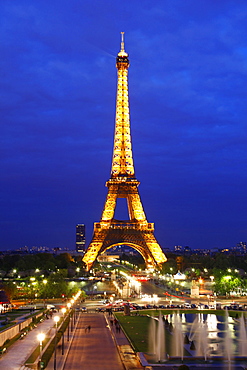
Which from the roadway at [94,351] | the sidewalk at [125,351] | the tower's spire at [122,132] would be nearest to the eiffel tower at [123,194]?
the tower's spire at [122,132]

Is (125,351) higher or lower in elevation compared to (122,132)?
lower

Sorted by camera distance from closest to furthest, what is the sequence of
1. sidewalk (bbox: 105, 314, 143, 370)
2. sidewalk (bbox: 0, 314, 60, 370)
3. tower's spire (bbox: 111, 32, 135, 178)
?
sidewalk (bbox: 0, 314, 60, 370), sidewalk (bbox: 105, 314, 143, 370), tower's spire (bbox: 111, 32, 135, 178)

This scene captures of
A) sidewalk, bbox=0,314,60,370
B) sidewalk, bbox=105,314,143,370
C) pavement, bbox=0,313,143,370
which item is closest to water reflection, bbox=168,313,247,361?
sidewalk, bbox=105,314,143,370

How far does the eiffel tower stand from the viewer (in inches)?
4070

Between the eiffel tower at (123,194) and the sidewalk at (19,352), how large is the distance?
64586mm

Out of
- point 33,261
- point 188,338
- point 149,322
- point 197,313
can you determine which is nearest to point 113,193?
point 33,261

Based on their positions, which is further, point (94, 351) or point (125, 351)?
point (94, 351)

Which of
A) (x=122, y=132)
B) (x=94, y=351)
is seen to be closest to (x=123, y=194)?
(x=122, y=132)

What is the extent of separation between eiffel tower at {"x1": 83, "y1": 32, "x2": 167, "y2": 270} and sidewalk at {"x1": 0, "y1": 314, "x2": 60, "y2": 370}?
212 ft

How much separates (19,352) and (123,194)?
75.7 m

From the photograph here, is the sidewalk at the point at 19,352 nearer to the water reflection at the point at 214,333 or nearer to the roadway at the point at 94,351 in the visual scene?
the roadway at the point at 94,351

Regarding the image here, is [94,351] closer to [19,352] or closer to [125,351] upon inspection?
[125,351]

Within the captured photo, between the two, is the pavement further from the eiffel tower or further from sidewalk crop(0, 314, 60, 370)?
the eiffel tower

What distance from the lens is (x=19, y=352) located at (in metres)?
29.6
